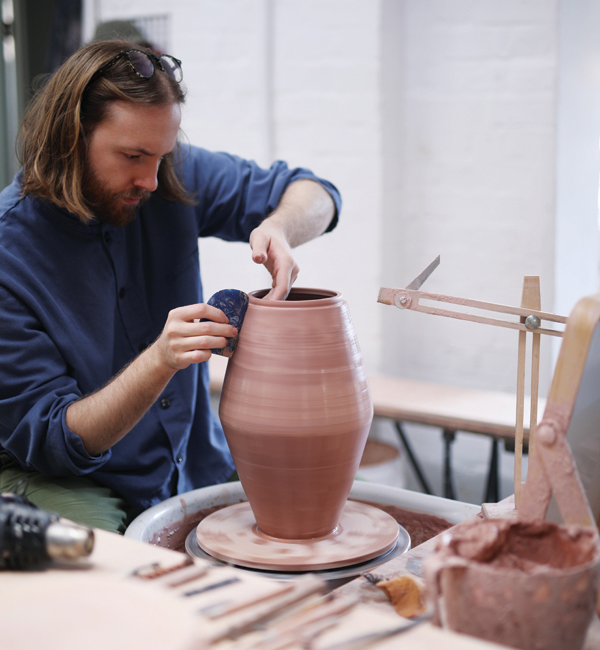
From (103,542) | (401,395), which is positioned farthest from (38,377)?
(401,395)

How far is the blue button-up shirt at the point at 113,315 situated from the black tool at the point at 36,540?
0.55m

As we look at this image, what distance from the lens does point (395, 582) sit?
2.92 ft

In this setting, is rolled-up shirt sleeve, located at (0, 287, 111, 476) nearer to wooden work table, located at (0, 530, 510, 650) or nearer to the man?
the man

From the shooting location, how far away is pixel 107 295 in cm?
144

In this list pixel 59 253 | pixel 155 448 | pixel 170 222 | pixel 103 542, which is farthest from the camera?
pixel 170 222

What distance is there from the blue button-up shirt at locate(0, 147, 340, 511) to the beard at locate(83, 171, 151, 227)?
3 centimetres

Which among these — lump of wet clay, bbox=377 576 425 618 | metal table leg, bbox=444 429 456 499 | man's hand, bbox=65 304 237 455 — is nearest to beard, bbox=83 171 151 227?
man's hand, bbox=65 304 237 455

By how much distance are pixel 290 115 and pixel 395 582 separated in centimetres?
247

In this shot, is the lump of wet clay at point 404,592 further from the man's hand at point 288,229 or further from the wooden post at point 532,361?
the man's hand at point 288,229

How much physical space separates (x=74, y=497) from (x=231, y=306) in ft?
1.81

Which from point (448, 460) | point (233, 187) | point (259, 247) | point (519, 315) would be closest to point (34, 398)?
point (259, 247)

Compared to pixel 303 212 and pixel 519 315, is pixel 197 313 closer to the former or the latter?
pixel 519 315

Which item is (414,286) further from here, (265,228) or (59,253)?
(59,253)

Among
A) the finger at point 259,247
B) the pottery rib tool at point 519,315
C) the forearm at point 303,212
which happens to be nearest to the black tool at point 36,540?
the pottery rib tool at point 519,315
